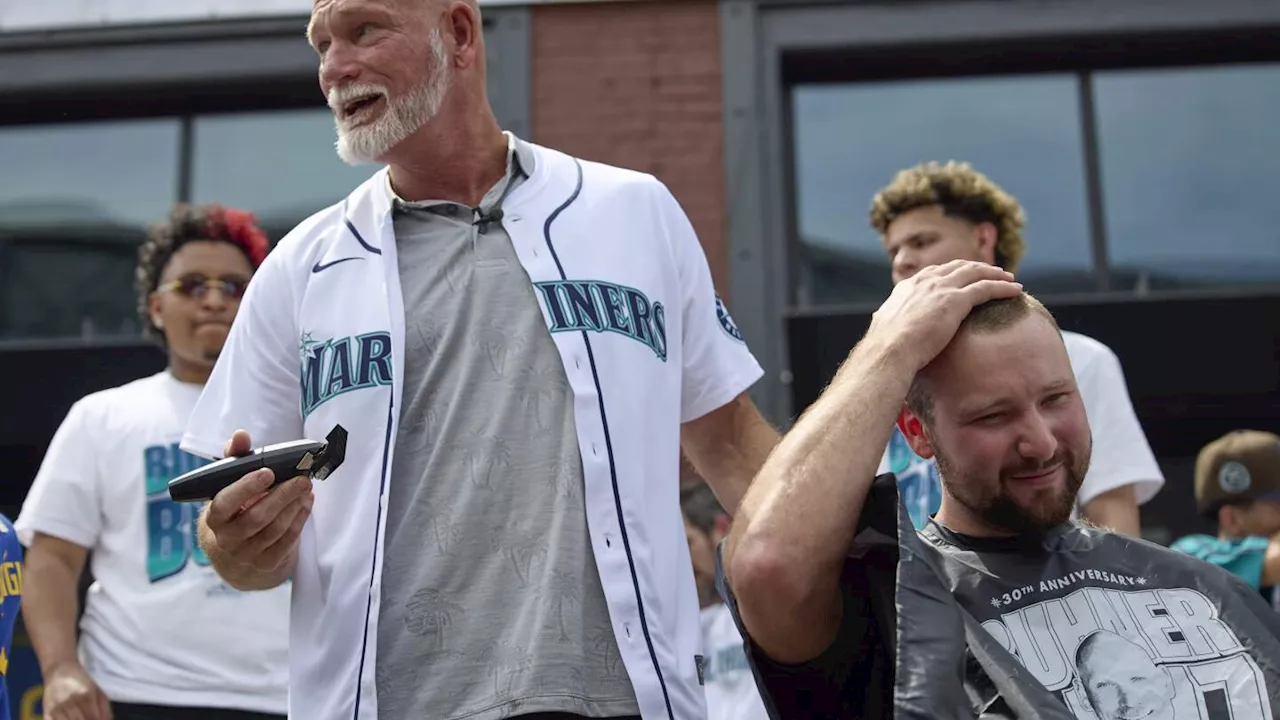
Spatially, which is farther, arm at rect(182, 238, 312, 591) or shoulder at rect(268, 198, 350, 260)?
shoulder at rect(268, 198, 350, 260)

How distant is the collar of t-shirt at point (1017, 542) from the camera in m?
2.32

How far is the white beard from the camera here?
281cm

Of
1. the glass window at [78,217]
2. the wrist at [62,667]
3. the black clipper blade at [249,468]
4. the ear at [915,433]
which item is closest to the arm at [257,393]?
the black clipper blade at [249,468]

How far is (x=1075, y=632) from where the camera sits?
2.18 metres

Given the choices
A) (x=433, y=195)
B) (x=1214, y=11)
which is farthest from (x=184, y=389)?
(x=1214, y=11)

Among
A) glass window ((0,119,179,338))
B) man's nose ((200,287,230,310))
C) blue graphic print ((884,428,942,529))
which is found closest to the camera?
blue graphic print ((884,428,942,529))

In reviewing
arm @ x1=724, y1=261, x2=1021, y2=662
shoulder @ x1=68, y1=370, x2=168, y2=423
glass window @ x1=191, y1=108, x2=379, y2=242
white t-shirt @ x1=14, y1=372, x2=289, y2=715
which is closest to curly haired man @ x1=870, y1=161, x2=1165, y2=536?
arm @ x1=724, y1=261, x2=1021, y2=662

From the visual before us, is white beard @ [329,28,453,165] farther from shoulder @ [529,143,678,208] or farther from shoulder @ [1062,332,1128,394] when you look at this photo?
shoulder @ [1062,332,1128,394]

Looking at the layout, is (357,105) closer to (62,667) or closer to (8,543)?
(8,543)

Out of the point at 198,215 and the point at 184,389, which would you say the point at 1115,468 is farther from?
the point at 198,215

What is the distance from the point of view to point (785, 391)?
6.65 meters

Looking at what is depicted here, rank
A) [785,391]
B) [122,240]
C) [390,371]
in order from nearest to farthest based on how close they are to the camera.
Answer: [390,371] → [785,391] → [122,240]

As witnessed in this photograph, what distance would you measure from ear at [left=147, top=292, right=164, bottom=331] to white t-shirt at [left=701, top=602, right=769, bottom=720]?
2.14 metres

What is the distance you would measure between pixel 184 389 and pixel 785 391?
303cm
